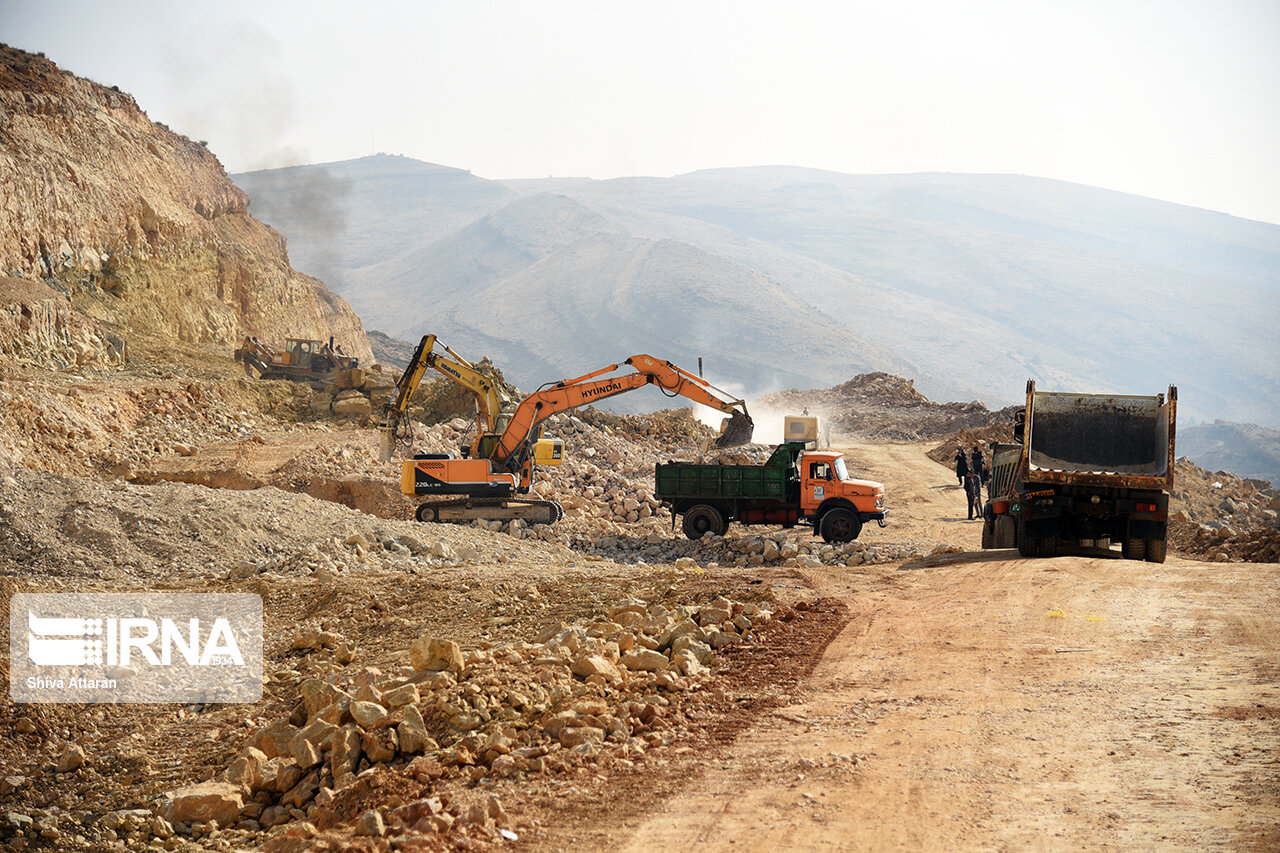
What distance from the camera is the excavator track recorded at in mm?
20484

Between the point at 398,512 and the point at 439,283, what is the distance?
470 feet

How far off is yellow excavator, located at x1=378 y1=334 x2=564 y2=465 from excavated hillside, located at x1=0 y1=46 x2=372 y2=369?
15.7 metres

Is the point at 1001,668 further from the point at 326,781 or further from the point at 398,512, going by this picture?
the point at 398,512

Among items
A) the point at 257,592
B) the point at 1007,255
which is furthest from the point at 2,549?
the point at 1007,255

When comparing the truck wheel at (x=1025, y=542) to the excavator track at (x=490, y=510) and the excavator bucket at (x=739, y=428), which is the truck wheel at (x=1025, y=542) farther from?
the excavator track at (x=490, y=510)

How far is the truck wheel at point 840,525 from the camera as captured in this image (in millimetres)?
19109

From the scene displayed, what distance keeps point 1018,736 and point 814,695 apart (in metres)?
1.58

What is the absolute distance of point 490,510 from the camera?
20.7 metres

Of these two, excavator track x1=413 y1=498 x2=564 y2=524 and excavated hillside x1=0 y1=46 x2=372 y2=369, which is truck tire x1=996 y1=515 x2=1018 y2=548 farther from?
excavated hillside x1=0 y1=46 x2=372 y2=369

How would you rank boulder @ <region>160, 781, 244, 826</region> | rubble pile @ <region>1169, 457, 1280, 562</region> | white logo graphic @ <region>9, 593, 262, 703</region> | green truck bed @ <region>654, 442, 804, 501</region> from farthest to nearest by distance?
green truck bed @ <region>654, 442, 804, 501</region>, rubble pile @ <region>1169, 457, 1280, 562</region>, white logo graphic @ <region>9, 593, 262, 703</region>, boulder @ <region>160, 781, 244, 826</region>

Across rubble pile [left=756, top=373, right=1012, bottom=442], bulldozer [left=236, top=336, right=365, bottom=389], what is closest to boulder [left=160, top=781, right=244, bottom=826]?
bulldozer [left=236, top=336, right=365, bottom=389]

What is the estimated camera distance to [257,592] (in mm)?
11914

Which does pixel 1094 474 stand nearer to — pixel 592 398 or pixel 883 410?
pixel 592 398

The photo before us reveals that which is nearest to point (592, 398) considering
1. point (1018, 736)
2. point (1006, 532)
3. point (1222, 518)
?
point (1006, 532)
